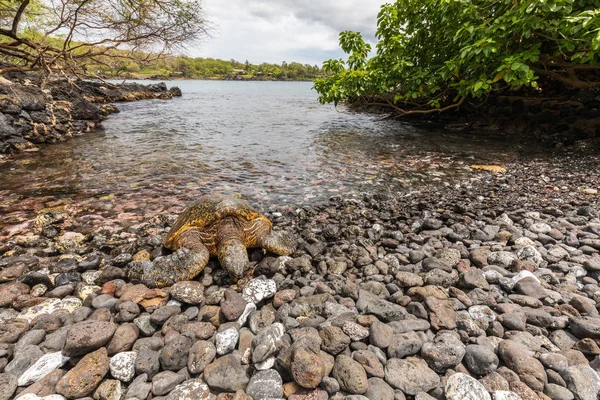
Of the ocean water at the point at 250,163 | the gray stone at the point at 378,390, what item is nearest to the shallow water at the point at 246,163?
the ocean water at the point at 250,163

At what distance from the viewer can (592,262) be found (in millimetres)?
2889

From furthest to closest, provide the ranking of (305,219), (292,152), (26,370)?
(292,152)
(305,219)
(26,370)

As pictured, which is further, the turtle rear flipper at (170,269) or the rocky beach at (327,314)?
the turtle rear flipper at (170,269)

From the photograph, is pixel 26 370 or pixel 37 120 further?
pixel 37 120

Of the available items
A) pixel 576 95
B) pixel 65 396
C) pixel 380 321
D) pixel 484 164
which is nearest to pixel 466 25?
pixel 484 164

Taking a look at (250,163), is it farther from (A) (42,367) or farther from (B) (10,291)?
(A) (42,367)

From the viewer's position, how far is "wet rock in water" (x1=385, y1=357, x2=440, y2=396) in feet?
6.00

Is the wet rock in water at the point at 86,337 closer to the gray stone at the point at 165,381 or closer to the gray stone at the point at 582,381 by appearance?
the gray stone at the point at 165,381

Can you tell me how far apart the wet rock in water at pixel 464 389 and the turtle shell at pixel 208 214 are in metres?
3.10

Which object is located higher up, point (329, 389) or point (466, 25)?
point (466, 25)

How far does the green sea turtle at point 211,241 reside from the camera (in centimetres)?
310

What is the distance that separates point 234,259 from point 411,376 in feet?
6.96

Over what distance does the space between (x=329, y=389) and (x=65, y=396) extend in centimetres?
181

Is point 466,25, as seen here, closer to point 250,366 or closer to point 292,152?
point 292,152
